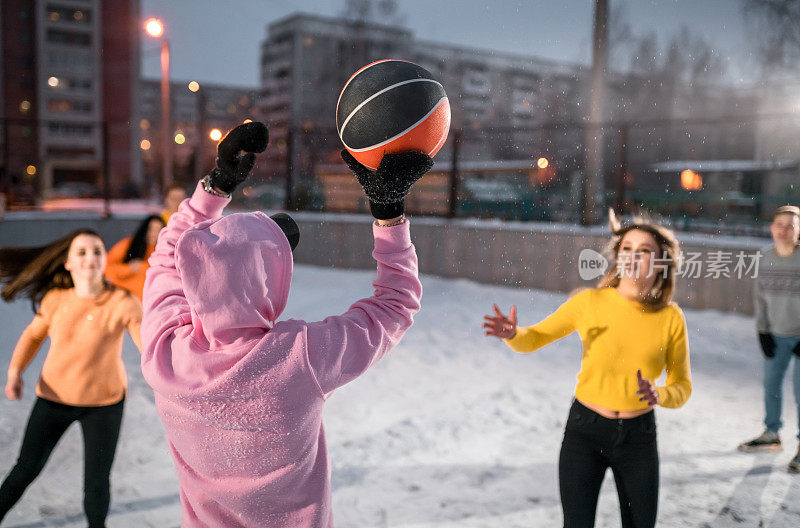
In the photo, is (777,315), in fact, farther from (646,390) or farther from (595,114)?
(595,114)

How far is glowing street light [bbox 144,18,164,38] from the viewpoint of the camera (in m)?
12.2

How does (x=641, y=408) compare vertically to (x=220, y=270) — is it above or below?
below

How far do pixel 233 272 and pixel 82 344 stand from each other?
2.28 meters

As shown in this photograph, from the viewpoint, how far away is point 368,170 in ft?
5.27

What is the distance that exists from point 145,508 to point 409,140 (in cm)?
294

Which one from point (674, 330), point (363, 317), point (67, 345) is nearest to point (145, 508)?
point (67, 345)

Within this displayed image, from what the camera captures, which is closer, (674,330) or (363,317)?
(363,317)

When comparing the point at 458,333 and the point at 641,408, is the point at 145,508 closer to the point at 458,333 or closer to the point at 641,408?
the point at 641,408

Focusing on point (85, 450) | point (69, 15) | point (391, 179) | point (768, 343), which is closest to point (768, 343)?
point (768, 343)

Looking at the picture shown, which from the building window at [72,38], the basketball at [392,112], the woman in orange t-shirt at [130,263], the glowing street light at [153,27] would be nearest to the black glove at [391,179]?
the basketball at [392,112]

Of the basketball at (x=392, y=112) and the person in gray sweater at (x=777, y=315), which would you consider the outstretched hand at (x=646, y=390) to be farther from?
the person in gray sweater at (x=777, y=315)

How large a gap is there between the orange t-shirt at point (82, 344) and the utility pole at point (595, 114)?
293 inches

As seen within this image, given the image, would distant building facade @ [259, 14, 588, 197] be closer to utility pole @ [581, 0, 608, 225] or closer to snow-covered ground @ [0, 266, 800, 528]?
utility pole @ [581, 0, 608, 225]

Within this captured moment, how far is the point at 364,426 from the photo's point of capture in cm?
486
